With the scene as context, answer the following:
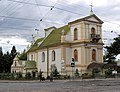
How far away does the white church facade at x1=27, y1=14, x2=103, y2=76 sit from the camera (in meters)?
78.4

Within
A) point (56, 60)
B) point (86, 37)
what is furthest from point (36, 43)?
point (86, 37)

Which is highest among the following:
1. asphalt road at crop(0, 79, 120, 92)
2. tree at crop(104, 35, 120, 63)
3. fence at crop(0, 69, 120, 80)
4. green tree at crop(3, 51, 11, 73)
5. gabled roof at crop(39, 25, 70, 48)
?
gabled roof at crop(39, 25, 70, 48)

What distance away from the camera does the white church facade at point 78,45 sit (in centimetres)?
7844

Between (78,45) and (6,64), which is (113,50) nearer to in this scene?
(78,45)

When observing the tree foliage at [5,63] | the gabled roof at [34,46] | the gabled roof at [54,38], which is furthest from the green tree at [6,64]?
the gabled roof at [54,38]

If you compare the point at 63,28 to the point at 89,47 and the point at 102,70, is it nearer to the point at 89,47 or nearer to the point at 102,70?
the point at 89,47

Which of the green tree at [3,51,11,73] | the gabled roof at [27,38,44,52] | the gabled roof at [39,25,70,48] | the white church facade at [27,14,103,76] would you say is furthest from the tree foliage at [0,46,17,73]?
the white church facade at [27,14,103,76]

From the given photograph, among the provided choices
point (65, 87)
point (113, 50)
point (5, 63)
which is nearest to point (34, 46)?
point (5, 63)

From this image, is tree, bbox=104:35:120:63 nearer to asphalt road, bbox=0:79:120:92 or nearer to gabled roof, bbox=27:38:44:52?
gabled roof, bbox=27:38:44:52

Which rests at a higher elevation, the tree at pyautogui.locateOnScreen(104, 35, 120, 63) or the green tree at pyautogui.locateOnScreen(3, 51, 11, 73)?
the tree at pyautogui.locateOnScreen(104, 35, 120, 63)

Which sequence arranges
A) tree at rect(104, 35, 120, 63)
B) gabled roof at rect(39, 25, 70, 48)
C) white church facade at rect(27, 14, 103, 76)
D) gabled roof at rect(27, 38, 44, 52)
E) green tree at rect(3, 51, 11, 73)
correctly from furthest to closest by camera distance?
green tree at rect(3, 51, 11, 73) < gabled roof at rect(27, 38, 44, 52) < tree at rect(104, 35, 120, 63) < gabled roof at rect(39, 25, 70, 48) < white church facade at rect(27, 14, 103, 76)

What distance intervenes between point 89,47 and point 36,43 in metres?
28.8

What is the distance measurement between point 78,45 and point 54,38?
1198cm

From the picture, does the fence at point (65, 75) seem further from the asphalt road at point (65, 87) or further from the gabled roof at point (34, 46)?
the asphalt road at point (65, 87)
